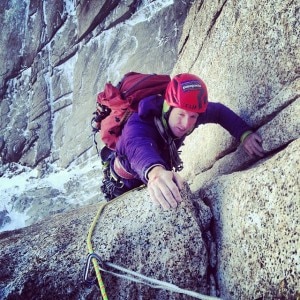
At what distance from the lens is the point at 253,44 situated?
15.6 ft

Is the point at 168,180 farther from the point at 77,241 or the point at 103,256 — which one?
the point at 77,241

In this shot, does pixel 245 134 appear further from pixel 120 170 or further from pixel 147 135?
pixel 120 170

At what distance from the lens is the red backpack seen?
13.6 ft

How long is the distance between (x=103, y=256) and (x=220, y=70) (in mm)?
4237

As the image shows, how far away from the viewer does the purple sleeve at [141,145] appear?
10.4 ft

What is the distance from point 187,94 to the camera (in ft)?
11.7

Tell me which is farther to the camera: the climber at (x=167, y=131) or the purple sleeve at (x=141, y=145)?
the purple sleeve at (x=141, y=145)

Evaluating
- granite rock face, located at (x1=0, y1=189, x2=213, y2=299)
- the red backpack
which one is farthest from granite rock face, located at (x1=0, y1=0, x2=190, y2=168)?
granite rock face, located at (x1=0, y1=189, x2=213, y2=299)

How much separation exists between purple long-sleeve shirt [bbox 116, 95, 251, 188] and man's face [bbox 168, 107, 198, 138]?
21 centimetres

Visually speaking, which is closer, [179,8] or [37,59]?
[179,8]

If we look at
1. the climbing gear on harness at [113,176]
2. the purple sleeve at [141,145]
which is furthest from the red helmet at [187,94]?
the climbing gear on harness at [113,176]

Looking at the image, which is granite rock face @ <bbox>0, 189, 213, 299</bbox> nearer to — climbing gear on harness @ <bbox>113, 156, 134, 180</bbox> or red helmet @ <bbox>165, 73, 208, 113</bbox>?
red helmet @ <bbox>165, 73, 208, 113</bbox>

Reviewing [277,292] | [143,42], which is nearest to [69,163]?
[143,42]

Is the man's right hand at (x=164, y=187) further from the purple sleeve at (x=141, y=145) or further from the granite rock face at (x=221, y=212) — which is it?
the granite rock face at (x=221, y=212)
